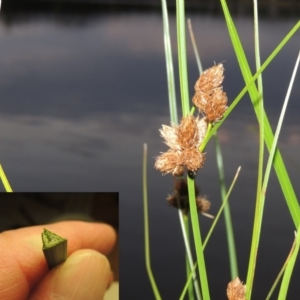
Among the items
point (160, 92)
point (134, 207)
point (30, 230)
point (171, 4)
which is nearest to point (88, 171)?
point (134, 207)

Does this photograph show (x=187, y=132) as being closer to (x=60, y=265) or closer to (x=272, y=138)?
(x=272, y=138)

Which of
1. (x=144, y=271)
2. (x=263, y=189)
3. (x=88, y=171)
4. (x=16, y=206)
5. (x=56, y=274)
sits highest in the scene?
(x=263, y=189)

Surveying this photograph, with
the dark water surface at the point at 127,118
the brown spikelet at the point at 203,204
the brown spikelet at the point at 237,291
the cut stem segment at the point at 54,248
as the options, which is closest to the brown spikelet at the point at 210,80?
the brown spikelet at the point at 237,291

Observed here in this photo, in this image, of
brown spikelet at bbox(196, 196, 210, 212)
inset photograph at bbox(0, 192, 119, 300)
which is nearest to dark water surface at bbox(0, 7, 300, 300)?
inset photograph at bbox(0, 192, 119, 300)

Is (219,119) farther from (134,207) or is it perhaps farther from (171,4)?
(171,4)

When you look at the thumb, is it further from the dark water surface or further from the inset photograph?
the dark water surface

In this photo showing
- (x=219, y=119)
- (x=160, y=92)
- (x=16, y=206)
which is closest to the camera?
(x=219, y=119)
